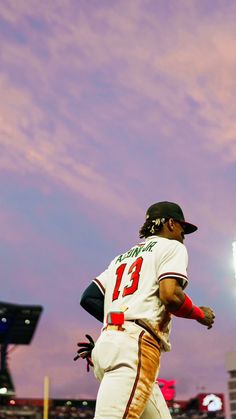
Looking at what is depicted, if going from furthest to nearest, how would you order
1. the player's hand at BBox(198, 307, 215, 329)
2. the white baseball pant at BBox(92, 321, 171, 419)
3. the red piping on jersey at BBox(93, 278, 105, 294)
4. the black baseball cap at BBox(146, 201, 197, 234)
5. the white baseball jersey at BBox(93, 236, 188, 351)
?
the red piping on jersey at BBox(93, 278, 105, 294) → the black baseball cap at BBox(146, 201, 197, 234) → the player's hand at BBox(198, 307, 215, 329) → the white baseball jersey at BBox(93, 236, 188, 351) → the white baseball pant at BBox(92, 321, 171, 419)

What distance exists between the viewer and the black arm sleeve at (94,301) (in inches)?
182

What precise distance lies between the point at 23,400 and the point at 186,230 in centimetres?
6838

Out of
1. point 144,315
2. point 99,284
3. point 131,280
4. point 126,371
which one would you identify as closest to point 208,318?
point 144,315

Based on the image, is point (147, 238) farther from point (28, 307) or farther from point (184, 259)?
point (28, 307)

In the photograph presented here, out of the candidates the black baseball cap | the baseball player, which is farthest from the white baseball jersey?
the black baseball cap

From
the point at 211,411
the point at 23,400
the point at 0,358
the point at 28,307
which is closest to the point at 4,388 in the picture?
the point at 0,358

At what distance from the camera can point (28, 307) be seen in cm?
5319

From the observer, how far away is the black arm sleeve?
4613 mm

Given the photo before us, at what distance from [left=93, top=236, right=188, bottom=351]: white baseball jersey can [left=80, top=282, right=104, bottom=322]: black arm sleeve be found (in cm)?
21

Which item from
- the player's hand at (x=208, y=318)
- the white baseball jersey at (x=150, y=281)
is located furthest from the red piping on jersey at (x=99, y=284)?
the player's hand at (x=208, y=318)

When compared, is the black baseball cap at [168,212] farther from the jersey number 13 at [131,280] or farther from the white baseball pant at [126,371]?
the white baseball pant at [126,371]

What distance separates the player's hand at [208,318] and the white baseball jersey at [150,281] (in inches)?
8.4

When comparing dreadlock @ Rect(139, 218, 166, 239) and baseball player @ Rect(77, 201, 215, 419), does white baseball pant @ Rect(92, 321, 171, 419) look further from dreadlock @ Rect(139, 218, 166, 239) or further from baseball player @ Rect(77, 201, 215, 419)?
dreadlock @ Rect(139, 218, 166, 239)

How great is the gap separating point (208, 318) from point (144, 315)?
16.0 inches
